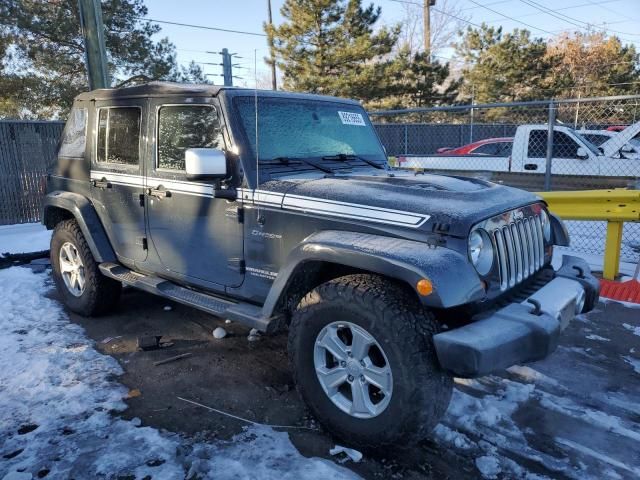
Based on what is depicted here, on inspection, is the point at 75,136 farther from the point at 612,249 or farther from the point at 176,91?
the point at 612,249

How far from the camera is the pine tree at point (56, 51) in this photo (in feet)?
52.7

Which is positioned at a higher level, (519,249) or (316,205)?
(316,205)

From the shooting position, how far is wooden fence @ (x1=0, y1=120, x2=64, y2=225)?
902 centimetres

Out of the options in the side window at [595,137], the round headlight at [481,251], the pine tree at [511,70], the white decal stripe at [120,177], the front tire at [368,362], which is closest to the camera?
the front tire at [368,362]

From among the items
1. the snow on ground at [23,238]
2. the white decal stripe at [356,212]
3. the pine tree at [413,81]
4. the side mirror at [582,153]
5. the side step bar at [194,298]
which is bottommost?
the snow on ground at [23,238]

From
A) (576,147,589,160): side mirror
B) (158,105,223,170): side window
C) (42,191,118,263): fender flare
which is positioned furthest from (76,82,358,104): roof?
(576,147,589,160): side mirror

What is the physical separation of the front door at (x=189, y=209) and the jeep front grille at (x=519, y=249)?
1.65 m

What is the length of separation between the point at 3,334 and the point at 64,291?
2.45 feet

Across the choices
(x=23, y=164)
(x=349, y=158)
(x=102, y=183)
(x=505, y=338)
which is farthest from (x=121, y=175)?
(x=23, y=164)

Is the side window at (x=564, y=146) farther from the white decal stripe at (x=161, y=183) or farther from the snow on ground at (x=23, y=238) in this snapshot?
the snow on ground at (x=23, y=238)

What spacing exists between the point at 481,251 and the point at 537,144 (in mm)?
8873

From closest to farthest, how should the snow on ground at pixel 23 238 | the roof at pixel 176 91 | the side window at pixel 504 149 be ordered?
the roof at pixel 176 91
the snow on ground at pixel 23 238
the side window at pixel 504 149

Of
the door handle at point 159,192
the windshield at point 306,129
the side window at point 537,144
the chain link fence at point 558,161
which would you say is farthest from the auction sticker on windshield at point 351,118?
the side window at point 537,144

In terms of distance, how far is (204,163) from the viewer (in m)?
3.03
